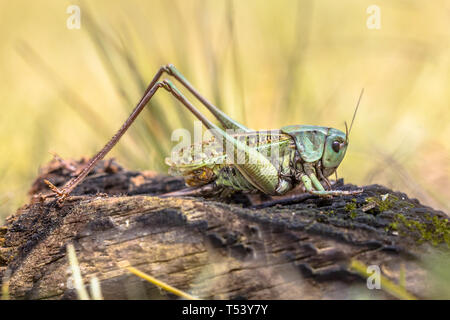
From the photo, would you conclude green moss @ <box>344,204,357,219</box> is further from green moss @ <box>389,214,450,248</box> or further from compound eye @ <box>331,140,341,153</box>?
compound eye @ <box>331,140,341,153</box>

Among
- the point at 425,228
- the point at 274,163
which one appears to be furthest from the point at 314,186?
the point at 425,228

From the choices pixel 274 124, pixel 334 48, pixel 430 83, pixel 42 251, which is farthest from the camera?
pixel 334 48

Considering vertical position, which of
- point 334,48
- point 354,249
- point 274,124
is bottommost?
point 354,249

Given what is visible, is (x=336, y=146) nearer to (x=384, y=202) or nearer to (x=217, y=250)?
(x=384, y=202)

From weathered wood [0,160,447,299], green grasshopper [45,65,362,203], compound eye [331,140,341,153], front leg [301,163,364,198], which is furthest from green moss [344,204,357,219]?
compound eye [331,140,341,153]
